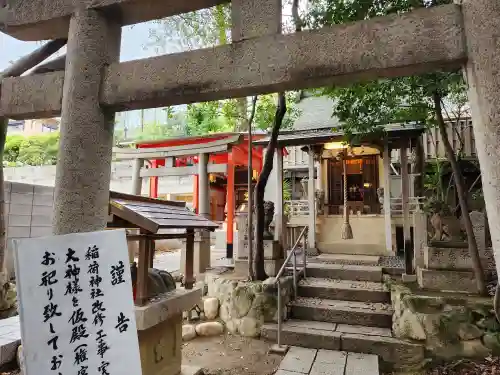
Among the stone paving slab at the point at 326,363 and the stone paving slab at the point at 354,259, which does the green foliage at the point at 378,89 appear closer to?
the stone paving slab at the point at 354,259

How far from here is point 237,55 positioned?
2.52m

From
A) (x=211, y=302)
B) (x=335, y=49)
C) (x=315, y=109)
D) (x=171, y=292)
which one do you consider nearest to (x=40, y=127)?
(x=315, y=109)

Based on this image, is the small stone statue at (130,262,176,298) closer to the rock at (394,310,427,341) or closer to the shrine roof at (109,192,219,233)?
the shrine roof at (109,192,219,233)

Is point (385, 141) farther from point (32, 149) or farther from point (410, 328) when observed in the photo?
point (32, 149)

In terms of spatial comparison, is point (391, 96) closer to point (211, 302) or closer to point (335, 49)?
point (335, 49)

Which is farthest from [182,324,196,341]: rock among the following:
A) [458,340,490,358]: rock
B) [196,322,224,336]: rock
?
[458,340,490,358]: rock

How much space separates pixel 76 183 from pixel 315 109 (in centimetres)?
1186

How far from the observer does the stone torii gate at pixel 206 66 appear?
6.91ft

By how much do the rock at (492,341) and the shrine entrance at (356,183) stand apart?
860cm

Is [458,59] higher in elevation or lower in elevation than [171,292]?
higher

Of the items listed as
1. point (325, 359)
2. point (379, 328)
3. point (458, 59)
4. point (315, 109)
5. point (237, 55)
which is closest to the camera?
point (458, 59)

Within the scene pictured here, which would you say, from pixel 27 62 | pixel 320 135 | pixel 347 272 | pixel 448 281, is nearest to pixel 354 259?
pixel 347 272

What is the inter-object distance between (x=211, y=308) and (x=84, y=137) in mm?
5378

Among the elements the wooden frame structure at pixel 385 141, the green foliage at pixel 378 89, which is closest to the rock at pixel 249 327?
the wooden frame structure at pixel 385 141
